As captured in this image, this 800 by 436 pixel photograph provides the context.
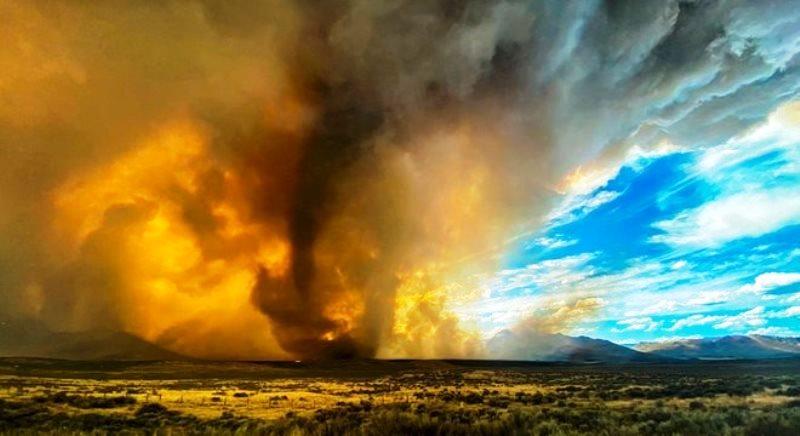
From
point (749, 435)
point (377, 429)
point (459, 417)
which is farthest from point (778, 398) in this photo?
point (377, 429)

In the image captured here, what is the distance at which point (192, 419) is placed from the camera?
111 ft

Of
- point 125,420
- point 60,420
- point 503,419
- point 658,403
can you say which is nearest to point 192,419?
point 125,420

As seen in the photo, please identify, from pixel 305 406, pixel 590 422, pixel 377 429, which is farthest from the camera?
pixel 305 406

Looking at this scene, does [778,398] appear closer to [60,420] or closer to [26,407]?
[60,420]

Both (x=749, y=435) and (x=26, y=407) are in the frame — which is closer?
(x=749, y=435)

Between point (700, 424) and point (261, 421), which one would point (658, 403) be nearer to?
point (700, 424)

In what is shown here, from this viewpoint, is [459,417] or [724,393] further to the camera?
[724,393]

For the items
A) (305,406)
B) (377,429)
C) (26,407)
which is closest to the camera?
(377,429)

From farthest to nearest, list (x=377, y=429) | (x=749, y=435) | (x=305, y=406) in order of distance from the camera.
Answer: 1. (x=305, y=406)
2. (x=377, y=429)
3. (x=749, y=435)

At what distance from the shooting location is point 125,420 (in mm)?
32625

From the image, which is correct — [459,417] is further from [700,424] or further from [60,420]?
[60,420]

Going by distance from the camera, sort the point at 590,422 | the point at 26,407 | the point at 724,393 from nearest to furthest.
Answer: the point at 590,422 < the point at 26,407 < the point at 724,393

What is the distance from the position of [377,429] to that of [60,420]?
70.1 feet

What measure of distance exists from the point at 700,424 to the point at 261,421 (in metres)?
24.7
